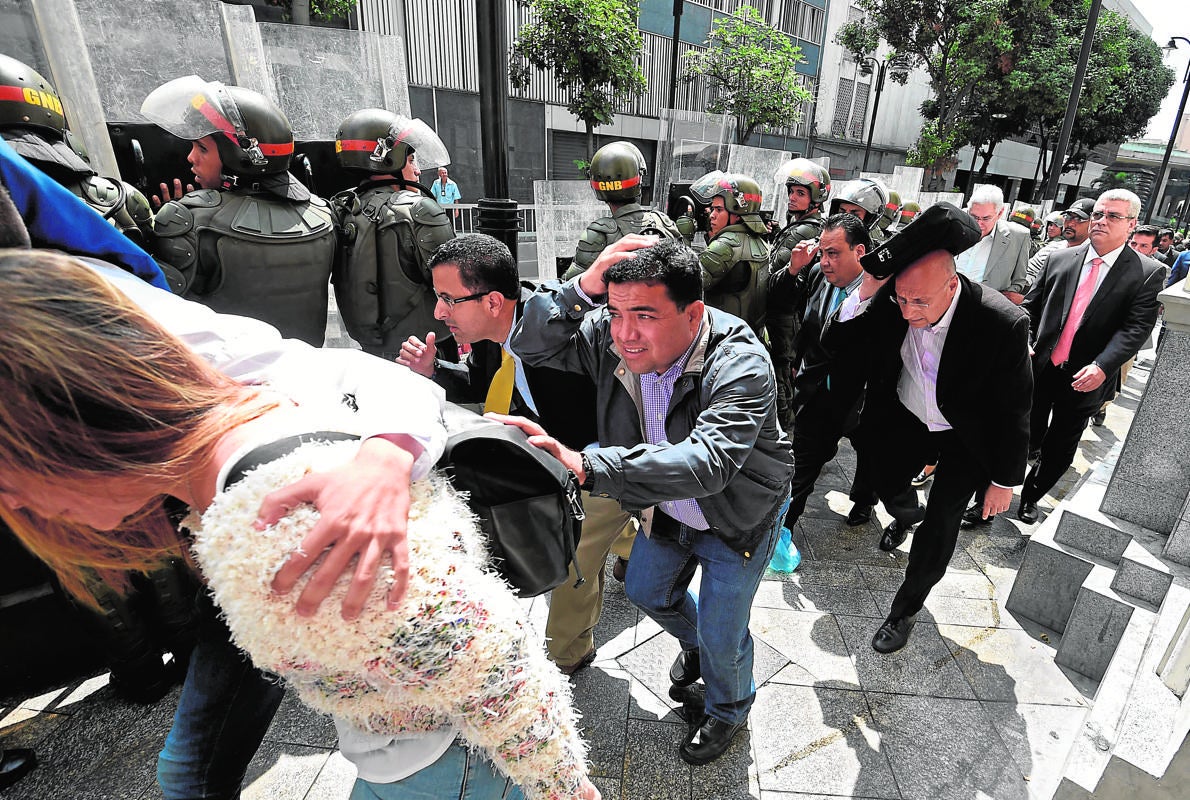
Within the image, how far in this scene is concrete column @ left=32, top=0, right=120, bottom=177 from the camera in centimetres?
483

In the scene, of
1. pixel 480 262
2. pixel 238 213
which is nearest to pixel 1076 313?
pixel 480 262

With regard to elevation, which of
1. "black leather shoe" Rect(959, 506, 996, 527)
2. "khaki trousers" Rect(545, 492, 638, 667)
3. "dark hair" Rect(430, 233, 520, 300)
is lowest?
"black leather shoe" Rect(959, 506, 996, 527)

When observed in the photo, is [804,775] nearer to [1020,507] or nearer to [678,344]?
[678,344]

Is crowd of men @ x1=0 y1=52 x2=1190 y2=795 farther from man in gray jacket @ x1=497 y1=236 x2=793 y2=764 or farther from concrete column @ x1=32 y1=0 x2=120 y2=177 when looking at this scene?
concrete column @ x1=32 y1=0 x2=120 y2=177

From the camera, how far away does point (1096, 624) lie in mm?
2820

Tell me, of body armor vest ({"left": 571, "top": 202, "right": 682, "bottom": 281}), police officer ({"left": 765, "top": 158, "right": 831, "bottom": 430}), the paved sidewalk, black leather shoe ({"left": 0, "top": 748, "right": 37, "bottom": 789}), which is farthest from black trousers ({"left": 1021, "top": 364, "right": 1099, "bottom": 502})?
black leather shoe ({"left": 0, "top": 748, "right": 37, "bottom": 789})

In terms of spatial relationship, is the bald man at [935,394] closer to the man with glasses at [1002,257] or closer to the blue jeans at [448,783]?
the blue jeans at [448,783]

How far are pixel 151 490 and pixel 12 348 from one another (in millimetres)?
251

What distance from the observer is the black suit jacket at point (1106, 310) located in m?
3.74

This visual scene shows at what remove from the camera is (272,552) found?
2.52ft

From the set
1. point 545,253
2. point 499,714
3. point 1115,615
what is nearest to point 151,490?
point 499,714

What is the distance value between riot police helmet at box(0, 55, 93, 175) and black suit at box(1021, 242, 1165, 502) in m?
5.08

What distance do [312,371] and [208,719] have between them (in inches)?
38.6

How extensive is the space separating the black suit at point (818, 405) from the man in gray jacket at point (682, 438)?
140 cm
